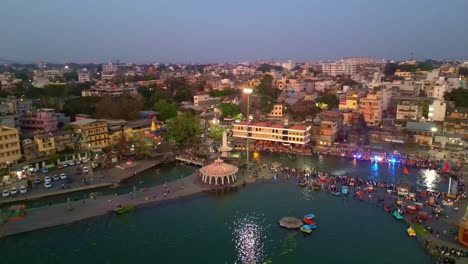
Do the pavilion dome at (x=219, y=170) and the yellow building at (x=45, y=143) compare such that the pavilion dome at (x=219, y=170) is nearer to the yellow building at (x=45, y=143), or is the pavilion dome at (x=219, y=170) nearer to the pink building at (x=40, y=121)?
the yellow building at (x=45, y=143)

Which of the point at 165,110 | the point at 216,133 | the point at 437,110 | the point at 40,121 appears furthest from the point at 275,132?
the point at 40,121

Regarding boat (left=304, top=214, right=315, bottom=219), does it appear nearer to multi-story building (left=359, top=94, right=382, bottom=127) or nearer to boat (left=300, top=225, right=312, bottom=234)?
boat (left=300, top=225, right=312, bottom=234)

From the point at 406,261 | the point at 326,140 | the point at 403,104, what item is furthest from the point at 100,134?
the point at 403,104

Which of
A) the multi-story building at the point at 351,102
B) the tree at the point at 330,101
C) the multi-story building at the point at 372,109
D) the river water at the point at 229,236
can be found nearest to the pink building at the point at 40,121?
the river water at the point at 229,236

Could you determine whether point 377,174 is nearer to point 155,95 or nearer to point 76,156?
point 76,156

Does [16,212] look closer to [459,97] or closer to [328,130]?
[328,130]
